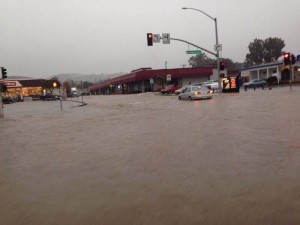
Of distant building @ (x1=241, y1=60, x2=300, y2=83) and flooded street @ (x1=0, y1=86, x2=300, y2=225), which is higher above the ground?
distant building @ (x1=241, y1=60, x2=300, y2=83)

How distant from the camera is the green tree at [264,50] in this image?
141 meters

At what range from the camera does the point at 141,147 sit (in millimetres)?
9953

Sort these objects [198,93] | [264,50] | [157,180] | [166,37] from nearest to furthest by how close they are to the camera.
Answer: [157,180], [198,93], [166,37], [264,50]

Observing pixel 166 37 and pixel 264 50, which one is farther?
pixel 264 50

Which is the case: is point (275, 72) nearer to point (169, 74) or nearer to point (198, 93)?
point (169, 74)

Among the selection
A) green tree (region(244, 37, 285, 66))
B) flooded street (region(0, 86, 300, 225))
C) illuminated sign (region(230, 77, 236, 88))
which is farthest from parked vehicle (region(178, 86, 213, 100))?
green tree (region(244, 37, 285, 66))

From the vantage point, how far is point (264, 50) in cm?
Answer: 14412

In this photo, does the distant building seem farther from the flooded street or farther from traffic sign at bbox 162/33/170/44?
the flooded street

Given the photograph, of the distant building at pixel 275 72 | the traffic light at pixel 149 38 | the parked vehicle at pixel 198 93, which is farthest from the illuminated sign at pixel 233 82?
the distant building at pixel 275 72

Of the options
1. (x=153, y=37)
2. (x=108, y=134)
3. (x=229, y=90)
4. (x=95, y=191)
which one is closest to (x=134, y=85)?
(x=229, y=90)

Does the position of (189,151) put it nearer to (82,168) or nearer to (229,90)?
A: (82,168)

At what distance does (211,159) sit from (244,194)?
2471 millimetres

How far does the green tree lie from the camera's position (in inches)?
5532

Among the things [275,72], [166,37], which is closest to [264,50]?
[275,72]
